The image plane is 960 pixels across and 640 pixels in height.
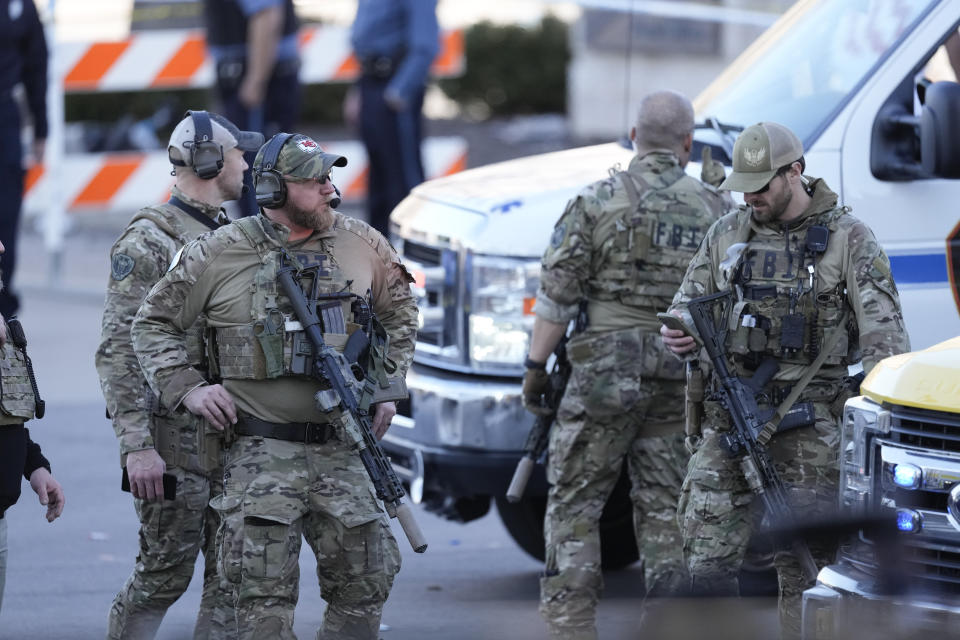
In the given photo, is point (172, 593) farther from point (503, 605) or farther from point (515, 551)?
point (515, 551)

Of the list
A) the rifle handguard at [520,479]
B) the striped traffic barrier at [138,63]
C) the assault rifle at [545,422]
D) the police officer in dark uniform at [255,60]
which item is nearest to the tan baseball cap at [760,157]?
the assault rifle at [545,422]

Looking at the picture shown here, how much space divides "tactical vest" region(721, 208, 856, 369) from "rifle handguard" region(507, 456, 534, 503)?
112 cm

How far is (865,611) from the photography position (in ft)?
13.6

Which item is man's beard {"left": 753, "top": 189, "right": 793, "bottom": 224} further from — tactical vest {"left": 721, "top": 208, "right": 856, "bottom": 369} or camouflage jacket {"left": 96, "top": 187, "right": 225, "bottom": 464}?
camouflage jacket {"left": 96, "top": 187, "right": 225, "bottom": 464}

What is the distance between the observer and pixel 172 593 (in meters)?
5.46

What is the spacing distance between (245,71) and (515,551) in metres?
5.27

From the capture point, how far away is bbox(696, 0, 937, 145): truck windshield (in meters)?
6.32

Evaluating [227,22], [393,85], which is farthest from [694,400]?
[227,22]

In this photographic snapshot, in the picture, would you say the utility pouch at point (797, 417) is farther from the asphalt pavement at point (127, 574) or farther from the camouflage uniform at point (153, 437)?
the camouflage uniform at point (153, 437)

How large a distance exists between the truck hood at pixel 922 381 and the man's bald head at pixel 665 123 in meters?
1.67

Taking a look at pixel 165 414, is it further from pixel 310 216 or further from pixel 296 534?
pixel 310 216

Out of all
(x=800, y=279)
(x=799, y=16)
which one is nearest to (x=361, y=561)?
(x=800, y=279)

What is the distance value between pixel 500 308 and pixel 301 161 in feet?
5.56

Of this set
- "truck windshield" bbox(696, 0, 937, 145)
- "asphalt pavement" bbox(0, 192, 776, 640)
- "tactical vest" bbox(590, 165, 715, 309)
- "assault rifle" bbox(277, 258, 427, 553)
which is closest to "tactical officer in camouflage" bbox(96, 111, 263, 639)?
"assault rifle" bbox(277, 258, 427, 553)
